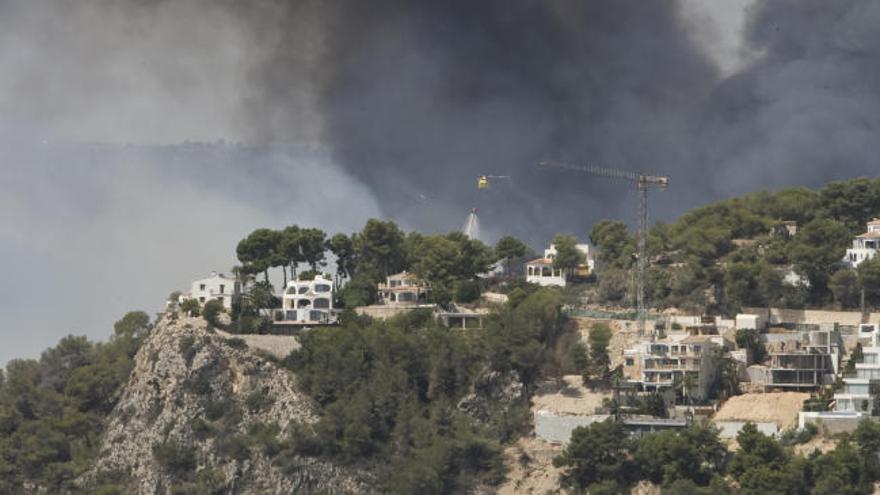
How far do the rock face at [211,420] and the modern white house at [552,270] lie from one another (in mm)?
13969

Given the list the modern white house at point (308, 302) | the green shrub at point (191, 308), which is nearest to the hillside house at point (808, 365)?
the modern white house at point (308, 302)

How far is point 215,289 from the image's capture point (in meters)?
104

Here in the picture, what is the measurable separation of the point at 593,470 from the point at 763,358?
9245 millimetres

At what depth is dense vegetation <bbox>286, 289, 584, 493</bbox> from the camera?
307ft

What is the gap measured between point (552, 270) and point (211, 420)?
1765 centimetres

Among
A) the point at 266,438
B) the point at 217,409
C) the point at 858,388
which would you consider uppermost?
the point at 858,388

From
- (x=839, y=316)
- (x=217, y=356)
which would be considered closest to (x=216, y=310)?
(x=217, y=356)

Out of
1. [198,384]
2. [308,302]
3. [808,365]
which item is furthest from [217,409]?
[808,365]

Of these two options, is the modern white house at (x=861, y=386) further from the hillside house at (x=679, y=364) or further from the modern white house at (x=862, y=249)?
the modern white house at (x=862, y=249)

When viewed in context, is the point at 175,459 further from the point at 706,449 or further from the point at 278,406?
the point at 706,449

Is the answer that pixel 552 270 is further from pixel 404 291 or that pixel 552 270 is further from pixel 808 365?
pixel 808 365

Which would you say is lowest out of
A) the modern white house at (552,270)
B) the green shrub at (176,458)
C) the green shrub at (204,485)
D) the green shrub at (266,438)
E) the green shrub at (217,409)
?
the green shrub at (204,485)

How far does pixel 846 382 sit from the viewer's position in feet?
302

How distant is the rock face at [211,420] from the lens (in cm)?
9394
